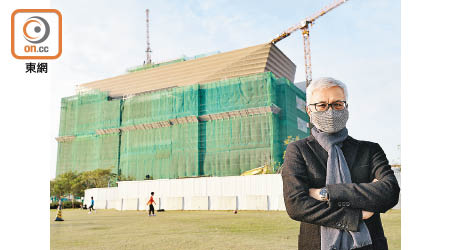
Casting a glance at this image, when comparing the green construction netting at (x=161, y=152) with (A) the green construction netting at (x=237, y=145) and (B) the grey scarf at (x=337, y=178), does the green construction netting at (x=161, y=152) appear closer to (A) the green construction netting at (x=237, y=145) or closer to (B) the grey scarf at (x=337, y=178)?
(A) the green construction netting at (x=237, y=145)

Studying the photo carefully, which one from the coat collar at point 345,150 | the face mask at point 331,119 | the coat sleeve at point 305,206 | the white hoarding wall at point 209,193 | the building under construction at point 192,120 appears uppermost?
the building under construction at point 192,120

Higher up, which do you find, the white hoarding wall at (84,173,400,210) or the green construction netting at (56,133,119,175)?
the green construction netting at (56,133,119,175)

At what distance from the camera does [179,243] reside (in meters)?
8.72

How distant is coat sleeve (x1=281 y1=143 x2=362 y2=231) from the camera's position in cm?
207

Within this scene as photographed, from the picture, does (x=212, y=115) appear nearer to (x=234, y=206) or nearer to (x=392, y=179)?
(x=234, y=206)

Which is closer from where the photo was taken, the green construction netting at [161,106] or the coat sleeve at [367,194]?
the coat sleeve at [367,194]

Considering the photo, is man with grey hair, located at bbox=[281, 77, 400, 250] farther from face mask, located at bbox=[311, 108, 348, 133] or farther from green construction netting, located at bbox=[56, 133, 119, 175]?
green construction netting, located at bbox=[56, 133, 119, 175]

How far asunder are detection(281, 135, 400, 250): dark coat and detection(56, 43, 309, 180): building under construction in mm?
47723

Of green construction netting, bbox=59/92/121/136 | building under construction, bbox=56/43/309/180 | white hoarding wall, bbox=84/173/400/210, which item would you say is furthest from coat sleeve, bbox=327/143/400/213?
green construction netting, bbox=59/92/121/136

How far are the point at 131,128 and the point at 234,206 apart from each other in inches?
1587

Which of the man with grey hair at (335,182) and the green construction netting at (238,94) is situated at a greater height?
the green construction netting at (238,94)

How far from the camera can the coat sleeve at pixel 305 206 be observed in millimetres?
2072

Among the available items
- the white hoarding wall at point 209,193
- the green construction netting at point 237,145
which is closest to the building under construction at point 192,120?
the green construction netting at point 237,145

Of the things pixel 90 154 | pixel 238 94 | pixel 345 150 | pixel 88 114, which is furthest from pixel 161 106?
pixel 345 150
